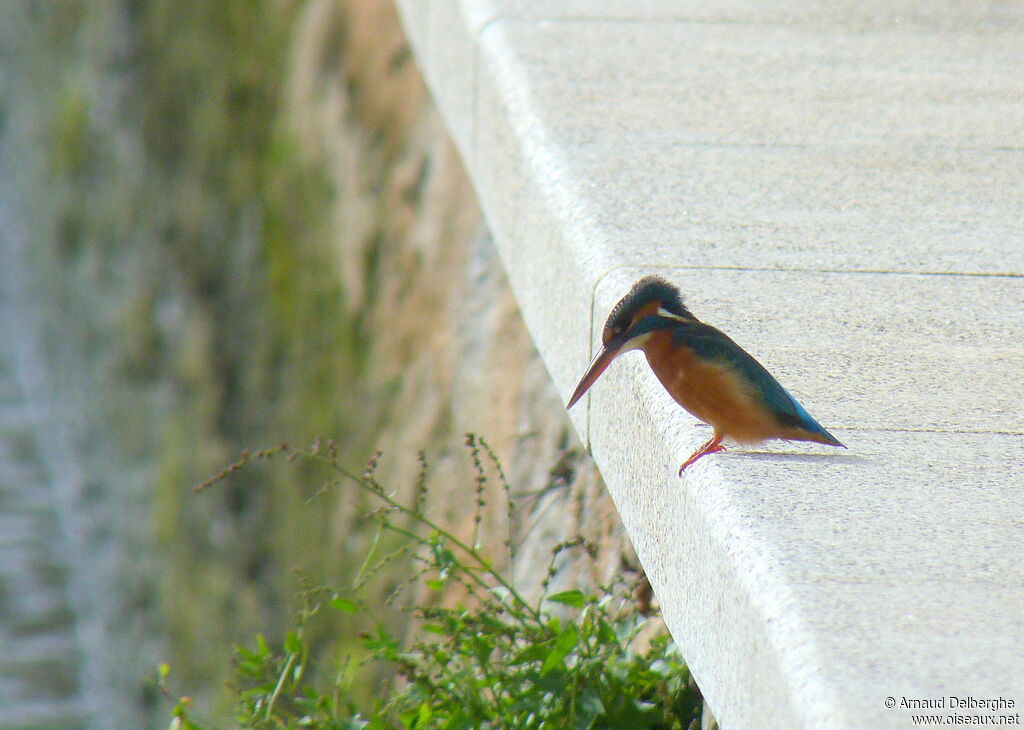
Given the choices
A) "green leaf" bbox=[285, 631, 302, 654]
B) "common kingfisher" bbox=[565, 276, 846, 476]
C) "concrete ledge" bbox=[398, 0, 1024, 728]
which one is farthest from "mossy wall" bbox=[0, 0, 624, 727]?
"common kingfisher" bbox=[565, 276, 846, 476]

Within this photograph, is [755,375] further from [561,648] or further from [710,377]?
[561,648]

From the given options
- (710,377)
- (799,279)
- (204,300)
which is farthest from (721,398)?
(204,300)

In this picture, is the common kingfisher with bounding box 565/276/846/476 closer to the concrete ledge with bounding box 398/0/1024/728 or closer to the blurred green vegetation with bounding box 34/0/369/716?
the concrete ledge with bounding box 398/0/1024/728

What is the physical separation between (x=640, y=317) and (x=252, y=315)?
16.3 ft

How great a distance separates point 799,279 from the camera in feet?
8.34

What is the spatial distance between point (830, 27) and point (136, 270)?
5588 mm

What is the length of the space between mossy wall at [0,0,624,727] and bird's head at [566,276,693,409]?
0.93m

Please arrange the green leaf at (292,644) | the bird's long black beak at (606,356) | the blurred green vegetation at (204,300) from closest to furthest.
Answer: the bird's long black beak at (606,356), the green leaf at (292,644), the blurred green vegetation at (204,300)

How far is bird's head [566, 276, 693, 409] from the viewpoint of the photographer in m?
1.97

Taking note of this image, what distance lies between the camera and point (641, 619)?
269 centimetres

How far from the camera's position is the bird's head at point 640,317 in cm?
197

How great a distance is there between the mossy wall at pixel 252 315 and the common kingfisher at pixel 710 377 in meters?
0.99

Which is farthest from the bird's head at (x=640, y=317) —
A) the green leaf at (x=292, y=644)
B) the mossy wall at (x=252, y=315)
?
the mossy wall at (x=252, y=315)

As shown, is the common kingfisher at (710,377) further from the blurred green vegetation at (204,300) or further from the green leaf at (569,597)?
the blurred green vegetation at (204,300)
